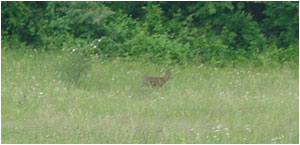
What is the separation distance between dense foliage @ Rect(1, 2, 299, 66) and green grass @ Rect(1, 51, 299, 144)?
3.81 ft

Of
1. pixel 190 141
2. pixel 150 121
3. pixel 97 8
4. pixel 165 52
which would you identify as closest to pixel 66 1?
pixel 97 8

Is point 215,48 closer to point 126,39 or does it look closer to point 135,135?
point 126,39

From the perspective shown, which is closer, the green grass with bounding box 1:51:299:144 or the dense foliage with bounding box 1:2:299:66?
the green grass with bounding box 1:51:299:144

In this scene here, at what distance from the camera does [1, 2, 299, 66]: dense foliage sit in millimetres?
14906

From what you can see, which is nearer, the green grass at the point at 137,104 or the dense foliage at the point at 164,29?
the green grass at the point at 137,104

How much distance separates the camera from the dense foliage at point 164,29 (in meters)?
14.9

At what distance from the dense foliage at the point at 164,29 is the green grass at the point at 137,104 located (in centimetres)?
116

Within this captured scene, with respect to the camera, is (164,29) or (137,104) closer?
(137,104)

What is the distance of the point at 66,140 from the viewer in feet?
26.5

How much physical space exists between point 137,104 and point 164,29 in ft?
19.7

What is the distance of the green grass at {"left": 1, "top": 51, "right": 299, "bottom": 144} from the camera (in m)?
8.39

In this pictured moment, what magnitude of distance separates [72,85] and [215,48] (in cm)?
508

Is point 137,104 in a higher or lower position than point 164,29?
higher

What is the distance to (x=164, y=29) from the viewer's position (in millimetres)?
15766
